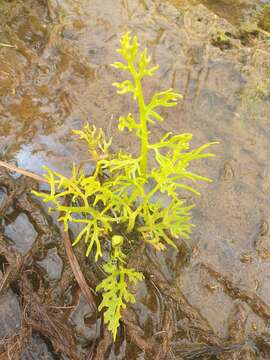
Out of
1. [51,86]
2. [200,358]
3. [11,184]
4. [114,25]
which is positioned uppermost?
[114,25]

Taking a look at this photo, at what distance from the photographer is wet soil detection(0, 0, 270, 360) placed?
2371 mm

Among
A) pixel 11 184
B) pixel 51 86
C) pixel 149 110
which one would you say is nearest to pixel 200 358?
pixel 149 110

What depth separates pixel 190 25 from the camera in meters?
4.04

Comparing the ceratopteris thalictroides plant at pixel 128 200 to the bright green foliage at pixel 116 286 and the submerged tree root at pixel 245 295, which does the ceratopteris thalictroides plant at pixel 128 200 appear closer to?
the bright green foliage at pixel 116 286

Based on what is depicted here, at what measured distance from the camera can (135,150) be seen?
10.1 feet

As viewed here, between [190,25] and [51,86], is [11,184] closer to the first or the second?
[51,86]

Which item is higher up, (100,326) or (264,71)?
(264,71)

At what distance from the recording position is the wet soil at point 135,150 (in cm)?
237

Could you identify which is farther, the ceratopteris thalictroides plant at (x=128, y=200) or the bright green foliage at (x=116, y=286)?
the bright green foliage at (x=116, y=286)

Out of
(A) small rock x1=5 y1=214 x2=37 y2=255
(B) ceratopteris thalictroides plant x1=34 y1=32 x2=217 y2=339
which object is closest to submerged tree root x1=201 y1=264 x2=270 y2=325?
(B) ceratopteris thalictroides plant x1=34 y1=32 x2=217 y2=339

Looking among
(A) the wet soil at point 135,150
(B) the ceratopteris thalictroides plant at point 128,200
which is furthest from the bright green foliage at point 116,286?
(A) the wet soil at point 135,150

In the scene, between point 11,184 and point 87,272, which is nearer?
point 87,272

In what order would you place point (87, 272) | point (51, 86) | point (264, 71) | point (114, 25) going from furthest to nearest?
1. point (114, 25)
2. point (264, 71)
3. point (51, 86)
4. point (87, 272)

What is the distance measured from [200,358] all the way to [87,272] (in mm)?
821
